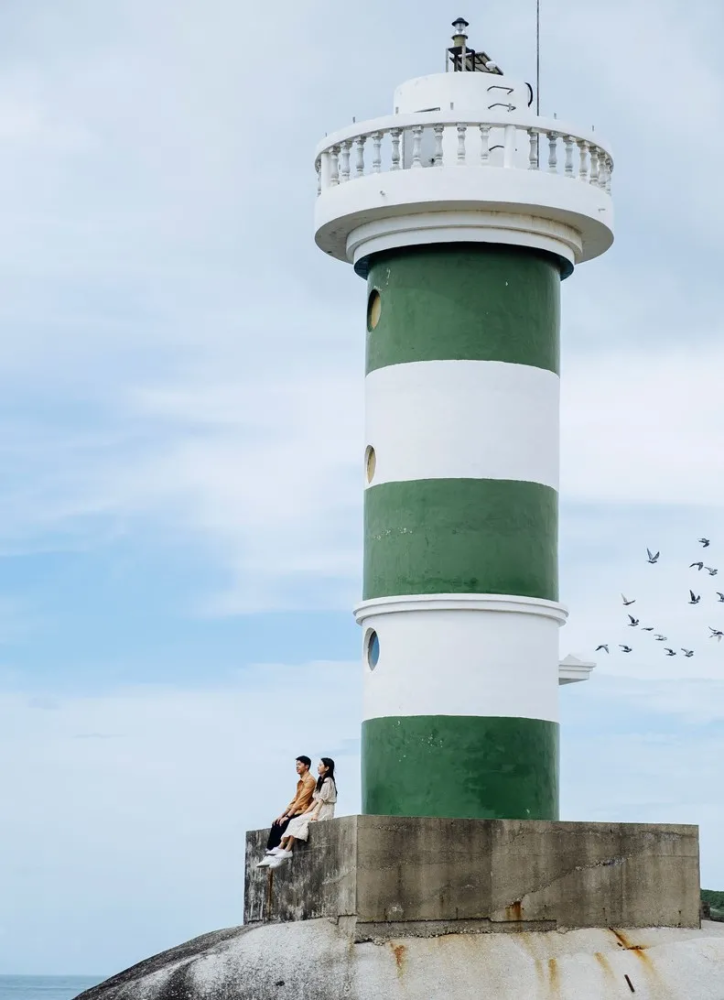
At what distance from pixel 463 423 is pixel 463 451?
22 cm

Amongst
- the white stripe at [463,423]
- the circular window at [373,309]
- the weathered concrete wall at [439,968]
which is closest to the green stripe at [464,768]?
the weathered concrete wall at [439,968]

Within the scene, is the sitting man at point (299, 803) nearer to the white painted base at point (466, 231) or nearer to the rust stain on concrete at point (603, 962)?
the rust stain on concrete at point (603, 962)

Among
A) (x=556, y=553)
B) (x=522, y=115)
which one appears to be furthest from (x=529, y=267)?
(x=556, y=553)

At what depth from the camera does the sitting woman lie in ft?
50.1

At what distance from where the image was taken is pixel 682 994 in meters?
14.4

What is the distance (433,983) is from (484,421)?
14.8 ft

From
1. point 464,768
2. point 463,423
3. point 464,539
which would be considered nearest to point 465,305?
point 463,423

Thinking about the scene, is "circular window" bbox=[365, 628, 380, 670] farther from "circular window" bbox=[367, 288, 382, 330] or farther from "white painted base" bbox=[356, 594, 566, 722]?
"circular window" bbox=[367, 288, 382, 330]

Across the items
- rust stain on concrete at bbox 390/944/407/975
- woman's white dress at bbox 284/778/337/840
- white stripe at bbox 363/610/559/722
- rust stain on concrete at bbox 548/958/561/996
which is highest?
white stripe at bbox 363/610/559/722

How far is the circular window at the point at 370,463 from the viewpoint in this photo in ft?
53.9

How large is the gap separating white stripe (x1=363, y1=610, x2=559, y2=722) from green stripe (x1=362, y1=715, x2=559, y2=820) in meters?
0.11

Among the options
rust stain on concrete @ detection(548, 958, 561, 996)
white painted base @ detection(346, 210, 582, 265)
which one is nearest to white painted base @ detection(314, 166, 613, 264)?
white painted base @ detection(346, 210, 582, 265)

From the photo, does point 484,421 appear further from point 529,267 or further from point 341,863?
point 341,863

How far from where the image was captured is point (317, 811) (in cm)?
1534
